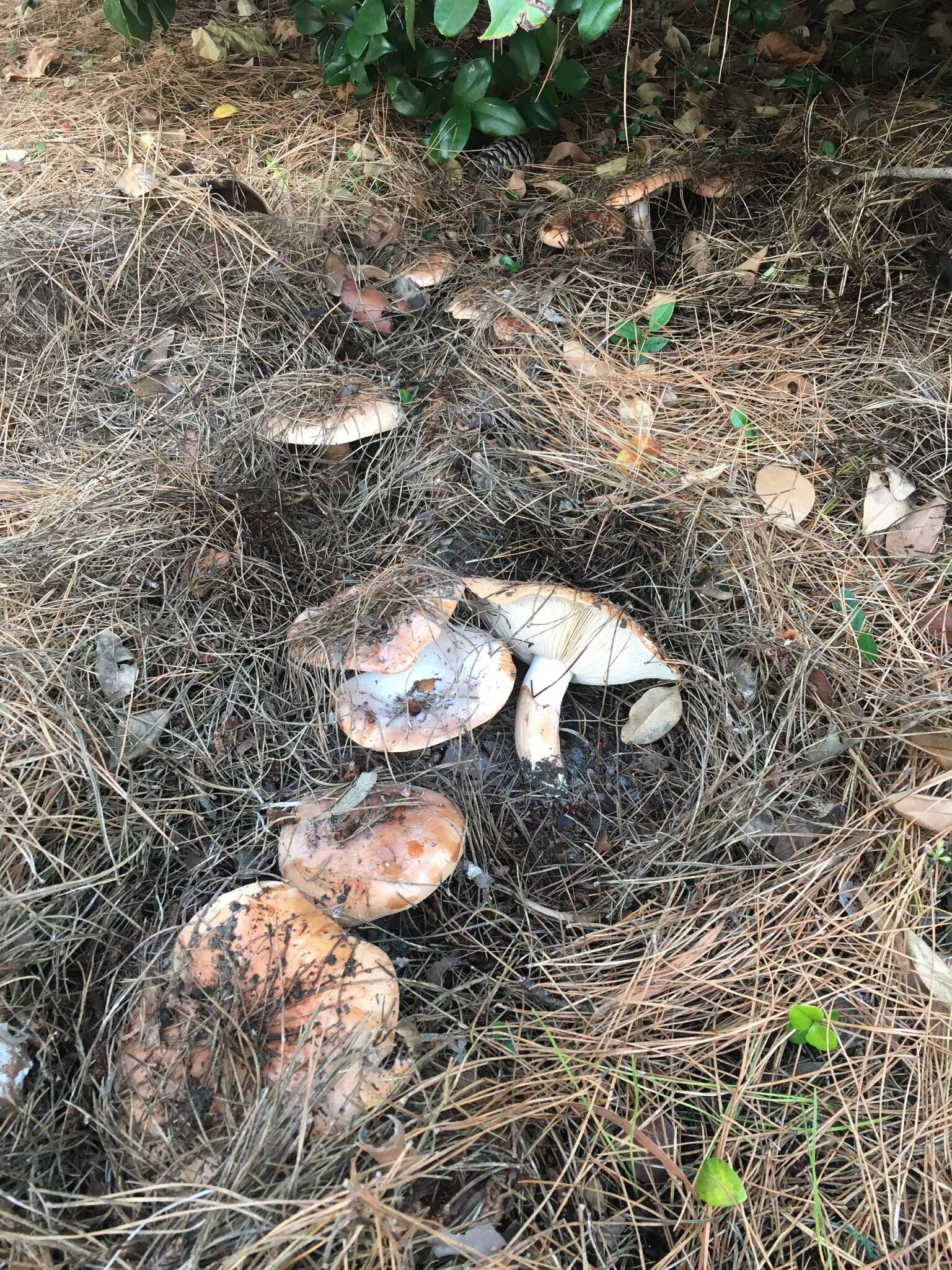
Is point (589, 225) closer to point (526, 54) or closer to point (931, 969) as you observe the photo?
point (526, 54)

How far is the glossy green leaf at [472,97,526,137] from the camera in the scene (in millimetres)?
2881

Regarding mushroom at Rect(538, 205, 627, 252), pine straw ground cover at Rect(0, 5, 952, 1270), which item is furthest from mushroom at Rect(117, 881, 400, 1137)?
mushroom at Rect(538, 205, 627, 252)

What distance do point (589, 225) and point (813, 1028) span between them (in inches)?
112

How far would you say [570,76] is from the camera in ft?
9.30

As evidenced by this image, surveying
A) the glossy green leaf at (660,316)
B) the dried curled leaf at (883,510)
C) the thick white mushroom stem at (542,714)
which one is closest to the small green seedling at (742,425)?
the dried curled leaf at (883,510)

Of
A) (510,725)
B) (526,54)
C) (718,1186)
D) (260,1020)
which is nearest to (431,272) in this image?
(526,54)

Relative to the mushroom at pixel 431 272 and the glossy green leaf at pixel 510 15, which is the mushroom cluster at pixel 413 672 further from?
the mushroom at pixel 431 272

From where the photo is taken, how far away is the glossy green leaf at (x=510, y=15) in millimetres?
1431

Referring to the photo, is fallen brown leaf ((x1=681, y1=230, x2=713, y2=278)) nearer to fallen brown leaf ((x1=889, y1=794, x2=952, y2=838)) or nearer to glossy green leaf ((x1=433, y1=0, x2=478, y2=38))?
glossy green leaf ((x1=433, y1=0, x2=478, y2=38))

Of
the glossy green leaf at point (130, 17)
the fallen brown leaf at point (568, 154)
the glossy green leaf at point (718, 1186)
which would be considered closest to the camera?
the glossy green leaf at point (718, 1186)

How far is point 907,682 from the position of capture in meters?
1.90

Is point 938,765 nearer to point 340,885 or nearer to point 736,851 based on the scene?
point 736,851

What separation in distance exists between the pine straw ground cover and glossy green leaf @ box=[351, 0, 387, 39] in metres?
0.57

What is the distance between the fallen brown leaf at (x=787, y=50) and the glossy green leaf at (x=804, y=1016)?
3874 millimetres
